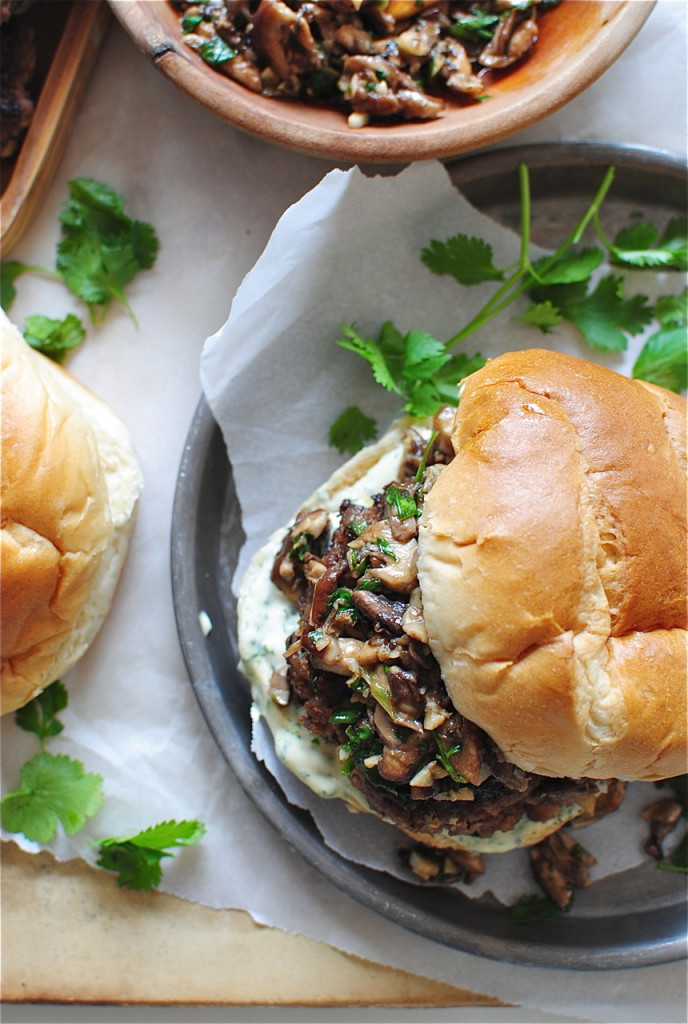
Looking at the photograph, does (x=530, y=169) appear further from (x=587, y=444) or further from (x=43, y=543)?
(x=43, y=543)

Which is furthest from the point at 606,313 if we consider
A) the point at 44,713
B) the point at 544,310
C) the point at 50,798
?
the point at 50,798

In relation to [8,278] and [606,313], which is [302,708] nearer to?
[606,313]

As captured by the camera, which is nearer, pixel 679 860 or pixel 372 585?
pixel 372 585

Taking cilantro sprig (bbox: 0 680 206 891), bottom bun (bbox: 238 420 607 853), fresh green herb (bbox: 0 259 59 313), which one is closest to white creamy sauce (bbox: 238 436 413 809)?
bottom bun (bbox: 238 420 607 853)

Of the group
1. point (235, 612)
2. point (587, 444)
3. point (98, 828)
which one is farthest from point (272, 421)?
point (98, 828)

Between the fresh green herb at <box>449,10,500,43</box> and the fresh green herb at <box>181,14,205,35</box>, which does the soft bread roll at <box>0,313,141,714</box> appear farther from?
the fresh green herb at <box>449,10,500,43</box>

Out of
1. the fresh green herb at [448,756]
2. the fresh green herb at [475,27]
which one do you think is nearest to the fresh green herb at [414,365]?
the fresh green herb at [475,27]

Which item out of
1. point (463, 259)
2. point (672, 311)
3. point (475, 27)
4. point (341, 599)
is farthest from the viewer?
point (672, 311)
